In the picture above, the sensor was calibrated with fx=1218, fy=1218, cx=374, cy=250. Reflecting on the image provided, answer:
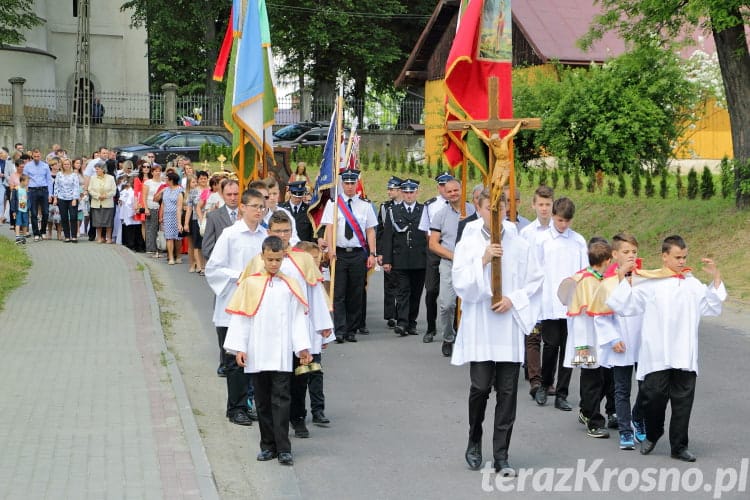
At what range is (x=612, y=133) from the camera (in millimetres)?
26047

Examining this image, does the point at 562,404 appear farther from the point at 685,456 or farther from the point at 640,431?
the point at 685,456

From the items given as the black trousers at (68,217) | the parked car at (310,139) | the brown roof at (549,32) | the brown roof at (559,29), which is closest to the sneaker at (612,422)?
the black trousers at (68,217)

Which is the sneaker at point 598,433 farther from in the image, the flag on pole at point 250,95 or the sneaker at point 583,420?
the flag on pole at point 250,95

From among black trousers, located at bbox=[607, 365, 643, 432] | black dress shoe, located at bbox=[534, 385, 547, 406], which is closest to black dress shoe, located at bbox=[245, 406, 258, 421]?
black dress shoe, located at bbox=[534, 385, 547, 406]

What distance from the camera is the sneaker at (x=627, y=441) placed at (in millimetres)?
8562

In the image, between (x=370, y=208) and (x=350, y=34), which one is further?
(x=350, y=34)

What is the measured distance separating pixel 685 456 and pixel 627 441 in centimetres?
51

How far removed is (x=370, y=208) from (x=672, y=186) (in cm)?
1273

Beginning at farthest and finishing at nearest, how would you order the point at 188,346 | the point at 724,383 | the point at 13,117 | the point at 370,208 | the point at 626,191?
the point at 13,117, the point at 626,191, the point at 370,208, the point at 188,346, the point at 724,383

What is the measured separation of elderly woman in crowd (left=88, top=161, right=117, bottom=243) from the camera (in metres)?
23.7

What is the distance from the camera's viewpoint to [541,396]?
33.6ft

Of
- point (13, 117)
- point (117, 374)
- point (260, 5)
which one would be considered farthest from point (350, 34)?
point (117, 374)

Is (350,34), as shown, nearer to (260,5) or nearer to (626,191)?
(626,191)

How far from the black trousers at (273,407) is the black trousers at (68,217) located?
54.3 ft
